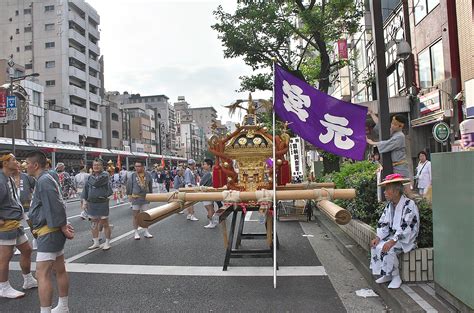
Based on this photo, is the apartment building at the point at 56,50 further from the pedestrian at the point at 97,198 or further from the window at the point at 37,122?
the pedestrian at the point at 97,198

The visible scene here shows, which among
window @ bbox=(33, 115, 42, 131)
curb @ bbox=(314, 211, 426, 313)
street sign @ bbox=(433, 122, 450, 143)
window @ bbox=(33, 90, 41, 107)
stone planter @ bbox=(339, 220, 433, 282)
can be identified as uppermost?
window @ bbox=(33, 90, 41, 107)

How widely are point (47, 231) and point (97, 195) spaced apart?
3.79 m

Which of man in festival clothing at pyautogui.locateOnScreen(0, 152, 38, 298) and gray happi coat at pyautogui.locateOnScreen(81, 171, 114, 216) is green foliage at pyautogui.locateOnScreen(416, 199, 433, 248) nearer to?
man in festival clothing at pyautogui.locateOnScreen(0, 152, 38, 298)

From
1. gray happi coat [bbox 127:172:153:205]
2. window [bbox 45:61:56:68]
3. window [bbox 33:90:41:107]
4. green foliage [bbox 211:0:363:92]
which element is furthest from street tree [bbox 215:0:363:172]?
window [bbox 45:61:56:68]

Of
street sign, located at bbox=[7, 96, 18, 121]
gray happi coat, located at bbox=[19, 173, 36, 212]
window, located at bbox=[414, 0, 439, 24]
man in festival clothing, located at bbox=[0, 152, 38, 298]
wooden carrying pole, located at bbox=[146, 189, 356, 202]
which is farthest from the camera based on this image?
street sign, located at bbox=[7, 96, 18, 121]

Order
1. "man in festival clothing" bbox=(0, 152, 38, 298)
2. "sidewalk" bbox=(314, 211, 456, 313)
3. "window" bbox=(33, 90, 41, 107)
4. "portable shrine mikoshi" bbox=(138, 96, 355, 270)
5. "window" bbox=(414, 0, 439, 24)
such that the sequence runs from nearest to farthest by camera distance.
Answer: "sidewalk" bbox=(314, 211, 456, 313) < "man in festival clothing" bbox=(0, 152, 38, 298) < "portable shrine mikoshi" bbox=(138, 96, 355, 270) < "window" bbox=(414, 0, 439, 24) < "window" bbox=(33, 90, 41, 107)

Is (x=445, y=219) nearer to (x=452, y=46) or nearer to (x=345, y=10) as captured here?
(x=345, y=10)

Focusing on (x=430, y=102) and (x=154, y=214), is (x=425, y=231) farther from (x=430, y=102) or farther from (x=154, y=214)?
(x=430, y=102)

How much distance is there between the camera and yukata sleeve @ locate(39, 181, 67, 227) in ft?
14.2

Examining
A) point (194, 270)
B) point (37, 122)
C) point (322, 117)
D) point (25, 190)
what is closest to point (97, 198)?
point (25, 190)

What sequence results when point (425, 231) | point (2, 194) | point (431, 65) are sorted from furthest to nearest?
1. point (431, 65)
2. point (2, 194)
3. point (425, 231)

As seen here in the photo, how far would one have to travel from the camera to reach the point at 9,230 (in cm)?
537

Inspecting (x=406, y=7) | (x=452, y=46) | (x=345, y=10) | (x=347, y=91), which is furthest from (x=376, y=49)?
(x=347, y=91)

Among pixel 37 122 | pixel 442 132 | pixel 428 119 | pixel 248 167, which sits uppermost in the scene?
pixel 37 122
